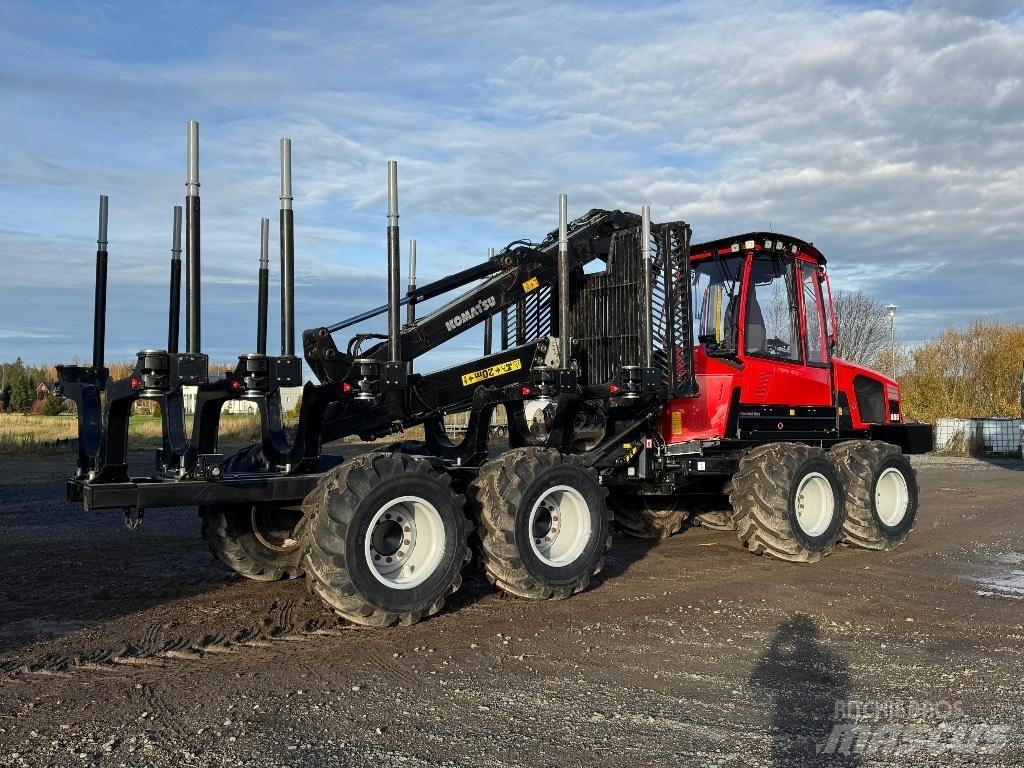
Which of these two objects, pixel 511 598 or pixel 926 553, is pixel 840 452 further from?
pixel 511 598

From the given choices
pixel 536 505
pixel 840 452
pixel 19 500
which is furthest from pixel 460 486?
pixel 19 500

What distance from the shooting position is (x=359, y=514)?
650 centimetres

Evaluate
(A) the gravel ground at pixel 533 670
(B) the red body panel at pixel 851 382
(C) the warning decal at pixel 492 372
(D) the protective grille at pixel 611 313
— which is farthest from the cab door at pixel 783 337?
(C) the warning decal at pixel 492 372

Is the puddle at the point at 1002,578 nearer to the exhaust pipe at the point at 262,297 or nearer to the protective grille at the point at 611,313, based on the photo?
the protective grille at the point at 611,313

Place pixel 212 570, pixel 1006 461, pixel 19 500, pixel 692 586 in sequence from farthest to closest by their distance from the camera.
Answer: pixel 1006 461, pixel 19 500, pixel 212 570, pixel 692 586

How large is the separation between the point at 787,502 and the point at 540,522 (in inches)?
103

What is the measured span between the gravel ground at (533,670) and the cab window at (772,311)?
2.23m

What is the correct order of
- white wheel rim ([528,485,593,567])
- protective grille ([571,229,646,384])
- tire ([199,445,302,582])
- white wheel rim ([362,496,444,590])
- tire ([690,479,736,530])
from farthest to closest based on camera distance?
tire ([690,479,736,530]) < protective grille ([571,229,646,384]) < tire ([199,445,302,582]) < white wheel rim ([528,485,593,567]) < white wheel rim ([362,496,444,590])

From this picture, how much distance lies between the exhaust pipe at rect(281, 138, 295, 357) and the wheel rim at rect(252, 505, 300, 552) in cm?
218

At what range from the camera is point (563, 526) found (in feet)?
26.1

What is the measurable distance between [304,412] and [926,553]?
6836 millimetres

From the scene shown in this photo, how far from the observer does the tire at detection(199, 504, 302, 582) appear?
818 centimetres

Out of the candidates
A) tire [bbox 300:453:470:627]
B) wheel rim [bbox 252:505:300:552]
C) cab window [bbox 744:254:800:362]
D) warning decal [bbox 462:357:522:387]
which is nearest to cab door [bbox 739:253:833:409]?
cab window [bbox 744:254:800:362]

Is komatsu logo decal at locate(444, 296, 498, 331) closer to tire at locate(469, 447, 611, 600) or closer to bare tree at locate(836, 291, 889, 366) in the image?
tire at locate(469, 447, 611, 600)
